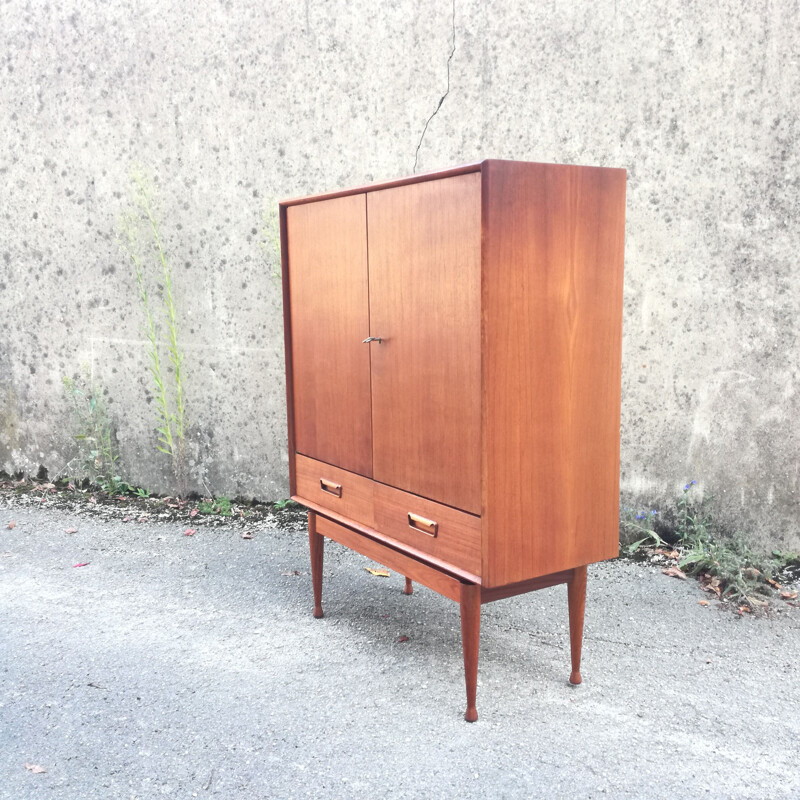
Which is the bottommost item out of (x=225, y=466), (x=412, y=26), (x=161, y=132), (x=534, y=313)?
(x=225, y=466)

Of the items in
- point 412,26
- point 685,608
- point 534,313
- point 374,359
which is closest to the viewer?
point 534,313

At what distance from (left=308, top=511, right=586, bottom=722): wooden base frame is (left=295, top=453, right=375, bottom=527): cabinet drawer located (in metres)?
0.08

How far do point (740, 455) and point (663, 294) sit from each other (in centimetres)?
89

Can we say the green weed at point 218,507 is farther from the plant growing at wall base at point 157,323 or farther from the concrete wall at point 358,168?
the plant growing at wall base at point 157,323

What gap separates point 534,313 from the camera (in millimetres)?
2465

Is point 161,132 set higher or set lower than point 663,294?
higher

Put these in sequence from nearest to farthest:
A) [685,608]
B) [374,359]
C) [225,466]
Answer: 1. [374,359]
2. [685,608]
3. [225,466]

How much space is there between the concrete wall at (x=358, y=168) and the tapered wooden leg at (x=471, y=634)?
1818 millimetres

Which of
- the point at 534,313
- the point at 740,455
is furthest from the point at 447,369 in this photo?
the point at 740,455

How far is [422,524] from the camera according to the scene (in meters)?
2.76

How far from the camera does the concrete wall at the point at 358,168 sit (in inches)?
147

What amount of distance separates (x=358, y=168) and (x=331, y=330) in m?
1.66

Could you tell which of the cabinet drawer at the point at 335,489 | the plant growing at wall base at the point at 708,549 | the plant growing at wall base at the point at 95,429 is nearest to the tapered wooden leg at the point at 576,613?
the cabinet drawer at the point at 335,489

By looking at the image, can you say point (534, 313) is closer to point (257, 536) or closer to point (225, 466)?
point (257, 536)
